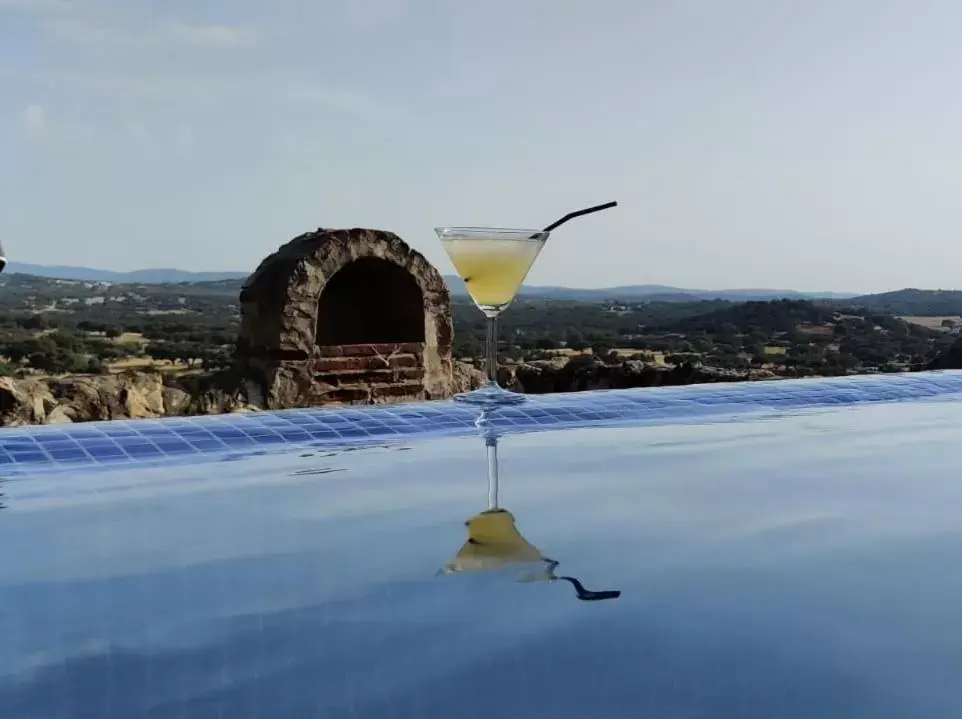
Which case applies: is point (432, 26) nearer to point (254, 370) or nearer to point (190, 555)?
point (254, 370)

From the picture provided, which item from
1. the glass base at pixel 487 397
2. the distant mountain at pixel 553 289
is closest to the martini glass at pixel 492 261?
the glass base at pixel 487 397

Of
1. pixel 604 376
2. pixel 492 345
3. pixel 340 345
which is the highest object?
pixel 492 345

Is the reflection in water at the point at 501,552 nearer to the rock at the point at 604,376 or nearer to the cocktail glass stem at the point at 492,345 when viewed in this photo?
the cocktail glass stem at the point at 492,345

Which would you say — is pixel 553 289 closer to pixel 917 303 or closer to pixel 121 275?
pixel 917 303

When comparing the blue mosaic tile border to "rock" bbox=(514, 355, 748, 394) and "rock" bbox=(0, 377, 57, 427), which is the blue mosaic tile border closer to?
"rock" bbox=(0, 377, 57, 427)

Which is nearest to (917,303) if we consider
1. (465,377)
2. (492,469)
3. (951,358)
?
(951,358)

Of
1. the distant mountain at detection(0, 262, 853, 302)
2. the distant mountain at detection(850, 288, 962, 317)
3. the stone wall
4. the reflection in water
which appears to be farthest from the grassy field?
the reflection in water
